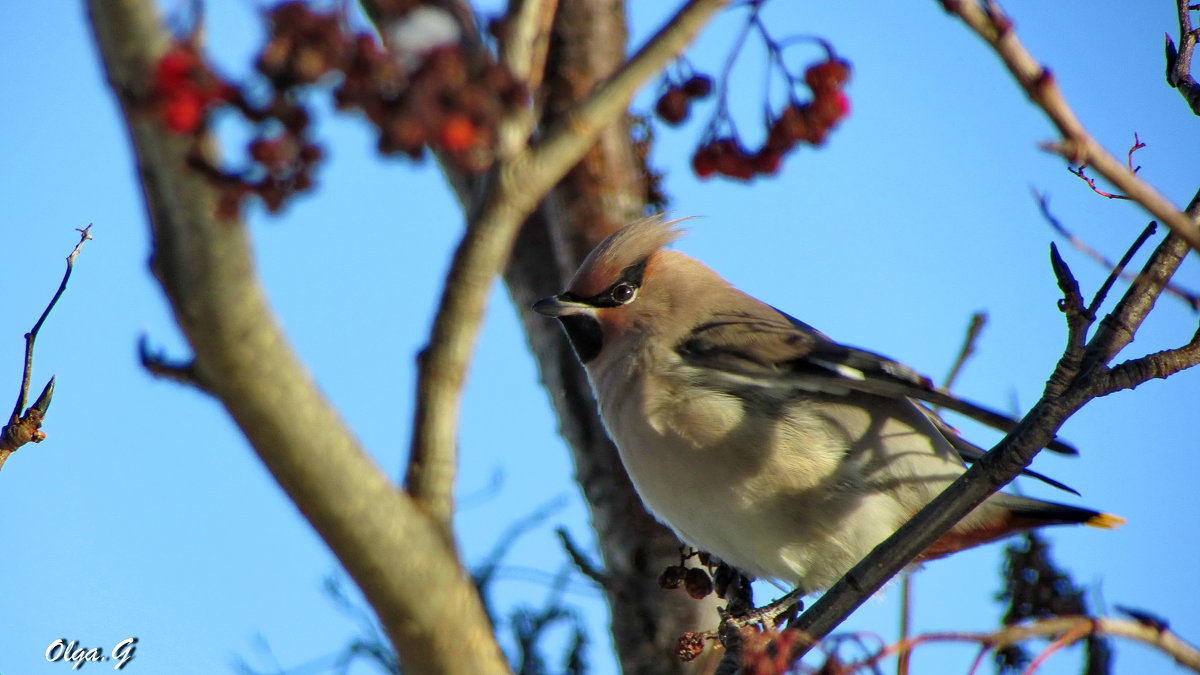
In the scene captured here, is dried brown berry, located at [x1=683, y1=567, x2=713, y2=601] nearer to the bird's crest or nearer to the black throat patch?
the black throat patch

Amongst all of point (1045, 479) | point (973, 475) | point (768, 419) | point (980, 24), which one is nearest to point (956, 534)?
point (1045, 479)

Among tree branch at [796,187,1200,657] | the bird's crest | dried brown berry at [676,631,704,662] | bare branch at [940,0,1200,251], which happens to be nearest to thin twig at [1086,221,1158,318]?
tree branch at [796,187,1200,657]

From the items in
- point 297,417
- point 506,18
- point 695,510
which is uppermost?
point 695,510

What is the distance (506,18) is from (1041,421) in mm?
1329

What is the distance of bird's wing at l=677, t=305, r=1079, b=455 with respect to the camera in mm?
3322

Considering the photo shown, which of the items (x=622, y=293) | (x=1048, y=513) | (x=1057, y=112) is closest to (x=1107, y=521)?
(x=1048, y=513)

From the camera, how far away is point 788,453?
11.3 feet

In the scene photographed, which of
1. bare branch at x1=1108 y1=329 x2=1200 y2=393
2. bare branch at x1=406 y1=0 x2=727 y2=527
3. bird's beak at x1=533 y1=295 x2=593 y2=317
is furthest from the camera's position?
bird's beak at x1=533 y1=295 x2=593 y2=317

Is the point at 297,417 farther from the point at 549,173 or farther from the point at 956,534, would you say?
the point at 956,534

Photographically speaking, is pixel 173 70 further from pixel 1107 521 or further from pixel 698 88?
pixel 1107 521

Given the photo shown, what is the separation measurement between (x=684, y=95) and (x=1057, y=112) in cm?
110

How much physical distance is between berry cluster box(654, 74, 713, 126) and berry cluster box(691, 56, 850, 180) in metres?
0.11

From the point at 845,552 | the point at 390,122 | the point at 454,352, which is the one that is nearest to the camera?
the point at 390,122

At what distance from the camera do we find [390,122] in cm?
141
